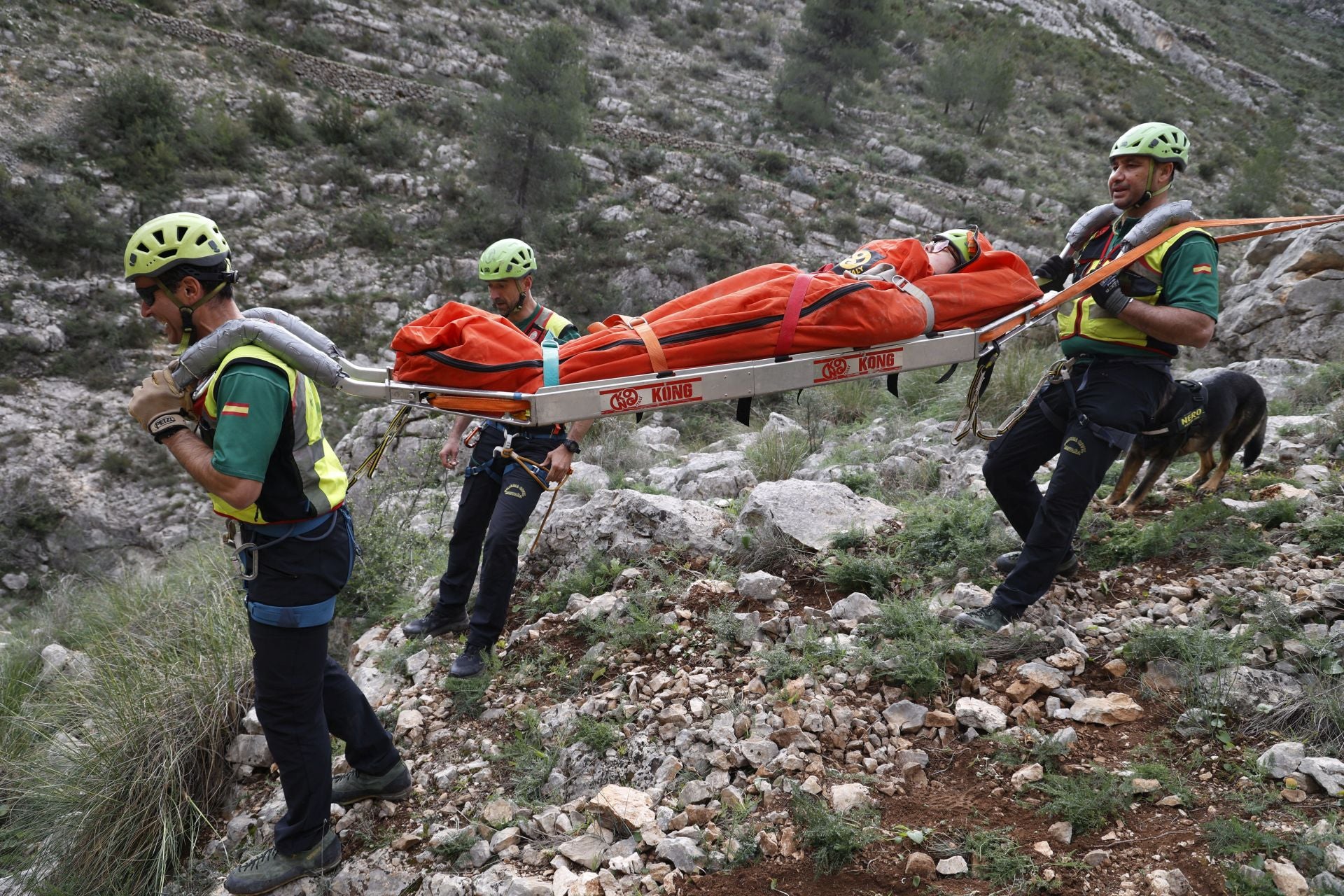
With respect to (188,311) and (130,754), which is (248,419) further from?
(130,754)

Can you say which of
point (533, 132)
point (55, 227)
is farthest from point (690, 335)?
point (533, 132)

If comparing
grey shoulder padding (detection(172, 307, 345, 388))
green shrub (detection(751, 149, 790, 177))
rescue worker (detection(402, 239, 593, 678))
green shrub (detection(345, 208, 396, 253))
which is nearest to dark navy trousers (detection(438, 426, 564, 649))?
rescue worker (detection(402, 239, 593, 678))

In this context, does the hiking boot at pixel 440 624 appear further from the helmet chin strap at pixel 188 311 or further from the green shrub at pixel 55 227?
the green shrub at pixel 55 227

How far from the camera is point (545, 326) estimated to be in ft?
14.8

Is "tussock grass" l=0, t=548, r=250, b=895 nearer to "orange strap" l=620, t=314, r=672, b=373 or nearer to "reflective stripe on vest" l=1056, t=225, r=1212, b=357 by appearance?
"orange strap" l=620, t=314, r=672, b=373

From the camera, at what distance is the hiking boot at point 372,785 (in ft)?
11.0

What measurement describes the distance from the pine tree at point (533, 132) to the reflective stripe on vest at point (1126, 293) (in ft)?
60.8

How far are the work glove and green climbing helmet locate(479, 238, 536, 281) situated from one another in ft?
6.70

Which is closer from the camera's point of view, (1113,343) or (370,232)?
(1113,343)

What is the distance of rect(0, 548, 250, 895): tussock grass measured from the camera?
362 cm

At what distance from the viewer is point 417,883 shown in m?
3.02

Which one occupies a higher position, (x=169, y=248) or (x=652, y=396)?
(x=169, y=248)

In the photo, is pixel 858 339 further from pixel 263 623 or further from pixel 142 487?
pixel 142 487

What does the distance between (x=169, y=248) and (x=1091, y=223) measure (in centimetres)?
412
